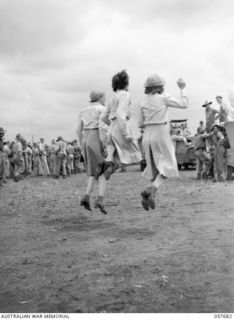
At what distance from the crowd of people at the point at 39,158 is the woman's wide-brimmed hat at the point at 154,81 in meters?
15.1

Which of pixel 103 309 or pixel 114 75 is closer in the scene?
pixel 103 309

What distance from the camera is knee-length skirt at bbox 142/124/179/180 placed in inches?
270

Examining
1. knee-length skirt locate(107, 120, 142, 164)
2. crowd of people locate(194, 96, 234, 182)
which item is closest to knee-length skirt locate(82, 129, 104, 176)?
knee-length skirt locate(107, 120, 142, 164)

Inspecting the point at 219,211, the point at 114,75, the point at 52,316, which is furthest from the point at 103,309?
the point at 219,211

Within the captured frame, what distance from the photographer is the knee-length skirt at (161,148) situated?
685 cm

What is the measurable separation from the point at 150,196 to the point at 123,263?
199 centimetres

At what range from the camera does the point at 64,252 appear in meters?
5.22

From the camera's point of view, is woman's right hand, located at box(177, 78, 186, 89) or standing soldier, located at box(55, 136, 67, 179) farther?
standing soldier, located at box(55, 136, 67, 179)

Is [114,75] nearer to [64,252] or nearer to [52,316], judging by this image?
[64,252]

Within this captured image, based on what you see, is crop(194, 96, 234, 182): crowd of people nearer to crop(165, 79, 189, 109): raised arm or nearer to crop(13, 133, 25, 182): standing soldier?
crop(165, 79, 189, 109): raised arm

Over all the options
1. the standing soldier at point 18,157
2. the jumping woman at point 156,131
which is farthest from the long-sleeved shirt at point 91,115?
the standing soldier at point 18,157

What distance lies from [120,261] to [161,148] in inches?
99.0

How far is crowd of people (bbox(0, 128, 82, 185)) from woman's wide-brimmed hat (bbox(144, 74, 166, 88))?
1506 cm

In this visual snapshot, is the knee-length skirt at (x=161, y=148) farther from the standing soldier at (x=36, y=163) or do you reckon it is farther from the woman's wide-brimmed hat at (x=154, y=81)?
the standing soldier at (x=36, y=163)
